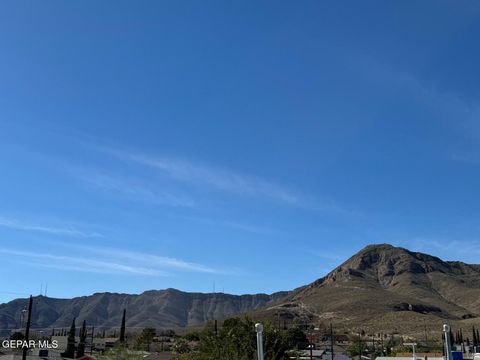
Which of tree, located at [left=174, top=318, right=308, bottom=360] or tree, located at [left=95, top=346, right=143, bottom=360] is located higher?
tree, located at [left=174, top=318, right=308, bottom=360]

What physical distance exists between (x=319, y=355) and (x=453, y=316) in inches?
4652

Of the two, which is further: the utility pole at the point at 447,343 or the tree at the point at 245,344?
the tree at the point at 245,344

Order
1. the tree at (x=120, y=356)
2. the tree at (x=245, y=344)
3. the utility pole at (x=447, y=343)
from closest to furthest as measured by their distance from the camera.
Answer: the utility pole at (x=447, y=343) < the tree at (x=245, y=344) < the tree at (x=120, y=356)

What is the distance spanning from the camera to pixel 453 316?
193m

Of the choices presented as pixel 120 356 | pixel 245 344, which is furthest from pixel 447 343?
pixel 120 356

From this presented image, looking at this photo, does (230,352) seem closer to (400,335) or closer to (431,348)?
(431,348)

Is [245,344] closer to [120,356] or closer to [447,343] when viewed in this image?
[120,356]

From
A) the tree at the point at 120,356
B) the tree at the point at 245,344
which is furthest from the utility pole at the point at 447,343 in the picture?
the tree at the point at 120,356

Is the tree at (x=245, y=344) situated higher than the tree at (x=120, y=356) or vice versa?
the tree at (x=245, y=344)

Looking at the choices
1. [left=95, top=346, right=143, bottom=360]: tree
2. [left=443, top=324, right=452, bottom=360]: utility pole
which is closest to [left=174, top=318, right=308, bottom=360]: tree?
[left=95, top=346, right=143, bottom=360]: tree

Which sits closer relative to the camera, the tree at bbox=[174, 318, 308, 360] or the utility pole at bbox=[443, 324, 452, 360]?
the utility pole at bbox=[443, 324, 452, 360]

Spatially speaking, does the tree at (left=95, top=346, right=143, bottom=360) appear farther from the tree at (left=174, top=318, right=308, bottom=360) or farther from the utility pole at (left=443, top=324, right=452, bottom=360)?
the utility pole at (left=443, top=324, right=452, bottom=360)

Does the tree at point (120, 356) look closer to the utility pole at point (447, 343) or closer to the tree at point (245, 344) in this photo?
the tree at point (245, 344)

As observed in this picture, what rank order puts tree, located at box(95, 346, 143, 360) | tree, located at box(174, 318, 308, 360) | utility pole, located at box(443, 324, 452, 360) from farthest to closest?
1. tree, located at box(95, 346, 143, 360)
2. tree, located at box(174, 318, 308, 360)
3. utility pole, located at box(443, 324, 452, 360)
